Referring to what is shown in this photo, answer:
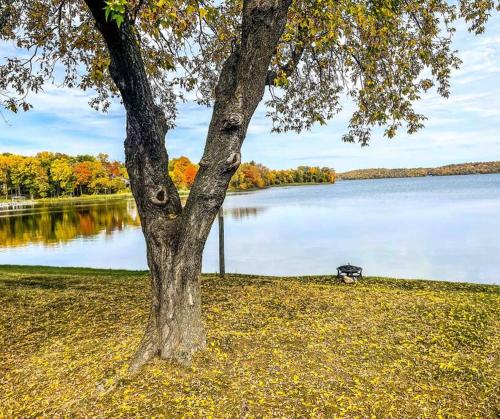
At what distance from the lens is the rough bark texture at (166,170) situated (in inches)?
174

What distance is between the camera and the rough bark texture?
4414 mm

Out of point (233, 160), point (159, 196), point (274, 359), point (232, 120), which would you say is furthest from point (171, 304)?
point (232, 120)

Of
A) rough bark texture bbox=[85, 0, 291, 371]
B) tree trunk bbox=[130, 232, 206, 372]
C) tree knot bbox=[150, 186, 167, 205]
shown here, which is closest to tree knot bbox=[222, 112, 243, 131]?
rough bark texture bbox=[85, 0, 291, 371]

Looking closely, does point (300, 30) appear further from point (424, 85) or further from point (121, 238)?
point (121, 238)

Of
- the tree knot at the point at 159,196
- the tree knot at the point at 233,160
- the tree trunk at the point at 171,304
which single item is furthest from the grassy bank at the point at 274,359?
the tree knot at the point at 233,160

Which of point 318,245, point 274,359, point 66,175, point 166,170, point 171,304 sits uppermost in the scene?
point 66,175

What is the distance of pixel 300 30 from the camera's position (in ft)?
22.4

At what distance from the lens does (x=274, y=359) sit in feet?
15.6

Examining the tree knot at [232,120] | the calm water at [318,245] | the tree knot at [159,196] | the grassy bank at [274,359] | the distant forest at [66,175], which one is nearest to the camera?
the grassy bank at [274,359]

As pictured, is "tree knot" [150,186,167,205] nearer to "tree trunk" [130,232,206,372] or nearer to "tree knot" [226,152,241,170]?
"tree trunk" [130,232,206,372]

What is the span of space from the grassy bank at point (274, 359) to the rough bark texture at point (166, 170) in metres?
0.51

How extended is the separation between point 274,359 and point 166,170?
2.68 meters

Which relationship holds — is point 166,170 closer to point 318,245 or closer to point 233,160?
point 233,160

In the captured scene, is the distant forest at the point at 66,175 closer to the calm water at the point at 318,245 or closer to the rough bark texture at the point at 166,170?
the calm water at the point at 318,245
